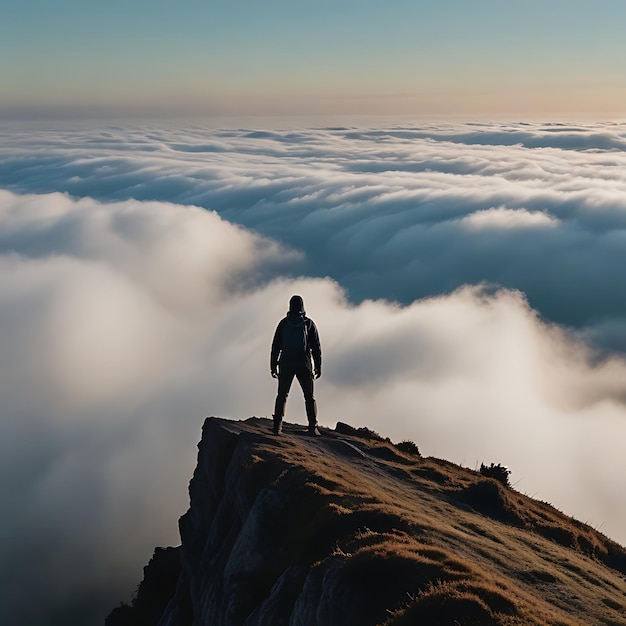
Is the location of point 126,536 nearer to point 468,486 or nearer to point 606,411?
point 468,486

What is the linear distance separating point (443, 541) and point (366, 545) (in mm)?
2249

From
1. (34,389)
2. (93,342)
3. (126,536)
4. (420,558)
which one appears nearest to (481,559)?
(420,558)

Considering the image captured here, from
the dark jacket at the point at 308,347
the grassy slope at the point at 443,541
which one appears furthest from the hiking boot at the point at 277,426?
the dark jacket at the point at 308,347

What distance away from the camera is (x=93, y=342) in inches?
7382

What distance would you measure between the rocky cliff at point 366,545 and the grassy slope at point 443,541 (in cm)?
4

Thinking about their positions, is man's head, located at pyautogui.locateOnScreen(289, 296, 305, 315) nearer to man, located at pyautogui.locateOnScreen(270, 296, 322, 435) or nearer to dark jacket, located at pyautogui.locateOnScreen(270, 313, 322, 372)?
man, located at pyautogui.locateOnScreen(270, 296, 322, 435)

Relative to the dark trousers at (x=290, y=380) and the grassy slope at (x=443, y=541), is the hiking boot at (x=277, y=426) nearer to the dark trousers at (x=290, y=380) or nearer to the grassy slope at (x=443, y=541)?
the grassy slope at (x=443, y=541)

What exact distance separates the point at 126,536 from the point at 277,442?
6683 cm

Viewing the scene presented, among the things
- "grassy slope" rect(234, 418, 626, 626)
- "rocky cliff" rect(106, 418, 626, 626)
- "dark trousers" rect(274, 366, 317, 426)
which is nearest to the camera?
"grassy slope" rect(234, 418, 626, 626)

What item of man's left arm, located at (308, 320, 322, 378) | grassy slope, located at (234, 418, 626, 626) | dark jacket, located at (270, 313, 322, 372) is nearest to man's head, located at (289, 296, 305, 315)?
dark jacket, located at (270, 313, 322, 372)

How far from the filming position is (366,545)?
10609 millimetres

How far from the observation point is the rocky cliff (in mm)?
8859

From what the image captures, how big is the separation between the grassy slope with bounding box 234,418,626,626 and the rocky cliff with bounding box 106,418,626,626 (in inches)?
Result: 1.4

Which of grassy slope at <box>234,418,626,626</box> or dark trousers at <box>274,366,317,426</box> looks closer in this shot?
grassy slope at <box>234,418,626,626</box>
